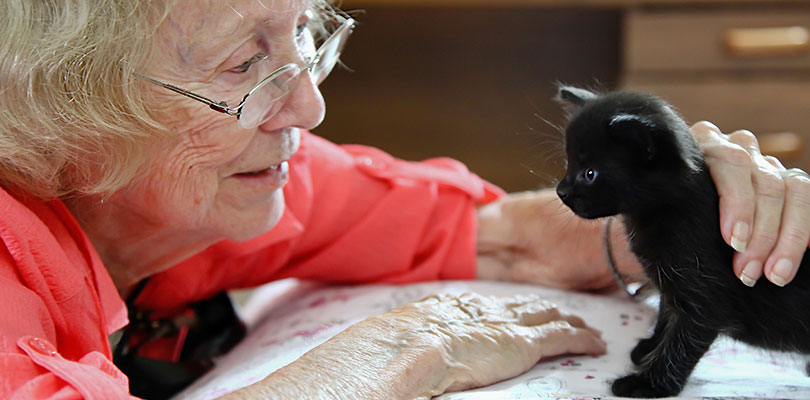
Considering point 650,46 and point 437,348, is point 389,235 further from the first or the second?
point 650,46

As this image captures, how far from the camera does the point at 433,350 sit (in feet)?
2.54

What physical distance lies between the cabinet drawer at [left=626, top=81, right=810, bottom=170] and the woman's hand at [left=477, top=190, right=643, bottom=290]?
887 millimetres

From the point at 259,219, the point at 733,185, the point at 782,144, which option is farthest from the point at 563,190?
the point at 782,144

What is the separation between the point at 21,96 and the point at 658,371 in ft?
2.19

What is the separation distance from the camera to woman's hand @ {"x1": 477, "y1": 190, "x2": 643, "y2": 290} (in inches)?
45.1

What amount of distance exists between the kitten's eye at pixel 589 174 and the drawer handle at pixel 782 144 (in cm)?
142

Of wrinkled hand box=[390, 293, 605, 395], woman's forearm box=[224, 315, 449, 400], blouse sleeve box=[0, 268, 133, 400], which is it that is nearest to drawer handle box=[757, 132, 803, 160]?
wrinkled hand box=[390, 293, 605, 395]

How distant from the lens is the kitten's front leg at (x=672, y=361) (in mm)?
753

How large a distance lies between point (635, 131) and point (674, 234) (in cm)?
11

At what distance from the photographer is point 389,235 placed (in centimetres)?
121

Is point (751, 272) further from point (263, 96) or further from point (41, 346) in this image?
point (41, 346)

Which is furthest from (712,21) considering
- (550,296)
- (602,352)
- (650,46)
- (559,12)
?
(602,352)

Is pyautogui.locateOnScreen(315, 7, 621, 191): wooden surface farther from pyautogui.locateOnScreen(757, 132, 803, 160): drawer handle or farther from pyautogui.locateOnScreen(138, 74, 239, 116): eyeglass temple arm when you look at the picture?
pyautogui.locateOnScreen(138, 74, 239, 116): eyeglass temple arm

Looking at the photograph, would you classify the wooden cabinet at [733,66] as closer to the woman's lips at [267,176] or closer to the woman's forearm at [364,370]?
the woman's lips at [267,176]
